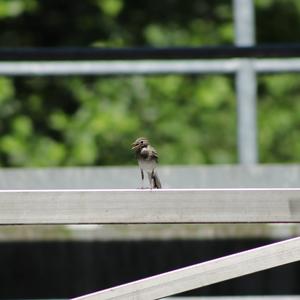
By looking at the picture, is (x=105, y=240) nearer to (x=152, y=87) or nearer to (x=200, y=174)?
(x=200, y=174)

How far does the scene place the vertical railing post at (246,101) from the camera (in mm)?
3959

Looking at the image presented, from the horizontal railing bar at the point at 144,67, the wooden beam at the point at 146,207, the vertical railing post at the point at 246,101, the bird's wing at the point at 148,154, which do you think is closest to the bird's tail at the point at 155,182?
the bird's wing at the point at 148,154

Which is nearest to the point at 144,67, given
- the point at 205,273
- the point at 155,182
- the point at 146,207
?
the point at 155,182

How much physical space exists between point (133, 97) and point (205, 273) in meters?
5.45

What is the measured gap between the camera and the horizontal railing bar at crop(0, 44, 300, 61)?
370 cm

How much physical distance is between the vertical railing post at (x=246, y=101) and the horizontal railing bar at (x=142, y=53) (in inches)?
9.6

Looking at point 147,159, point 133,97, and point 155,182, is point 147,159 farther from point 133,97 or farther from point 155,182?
point 133,97

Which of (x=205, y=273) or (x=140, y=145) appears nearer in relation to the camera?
(x=205, y=273)

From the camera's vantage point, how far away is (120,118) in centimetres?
762

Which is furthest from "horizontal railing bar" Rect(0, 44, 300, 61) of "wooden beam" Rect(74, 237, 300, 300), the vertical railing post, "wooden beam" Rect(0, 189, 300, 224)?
"wooden beam" Rect(74, 237, 300, 300)

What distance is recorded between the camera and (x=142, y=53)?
12.2ft

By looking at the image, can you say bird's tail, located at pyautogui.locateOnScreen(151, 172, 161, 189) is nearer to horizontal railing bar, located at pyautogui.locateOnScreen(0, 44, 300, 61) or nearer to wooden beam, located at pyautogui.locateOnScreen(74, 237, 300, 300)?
horizontal railing bar, located at pyautogui.locateOnScreen(0, 44, 300, 61)

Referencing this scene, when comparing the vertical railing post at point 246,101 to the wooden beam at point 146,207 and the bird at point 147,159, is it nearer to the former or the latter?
the bird at point 147,159

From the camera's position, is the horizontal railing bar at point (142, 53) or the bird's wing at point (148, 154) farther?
the bird's wing at point (148, 154)
